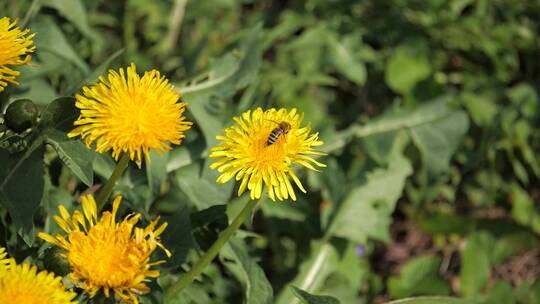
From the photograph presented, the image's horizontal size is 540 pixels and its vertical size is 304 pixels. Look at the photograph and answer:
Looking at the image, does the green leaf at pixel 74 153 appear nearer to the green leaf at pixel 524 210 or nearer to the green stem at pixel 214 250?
the green stem at pixel 214 250

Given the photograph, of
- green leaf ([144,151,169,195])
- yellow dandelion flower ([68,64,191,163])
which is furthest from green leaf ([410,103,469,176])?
yellow dandelion flower ([68,64,191,163])

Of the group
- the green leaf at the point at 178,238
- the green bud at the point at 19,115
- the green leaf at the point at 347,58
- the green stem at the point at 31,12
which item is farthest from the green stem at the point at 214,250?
the green leaf at the point at 347,58

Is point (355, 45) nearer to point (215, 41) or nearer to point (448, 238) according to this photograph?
point (215, 41)

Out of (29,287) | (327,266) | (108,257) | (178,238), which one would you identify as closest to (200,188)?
(178,238)

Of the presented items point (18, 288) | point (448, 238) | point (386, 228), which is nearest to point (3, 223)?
point (18, 288)

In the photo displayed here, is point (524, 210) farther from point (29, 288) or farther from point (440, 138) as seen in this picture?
point (29, 288)
